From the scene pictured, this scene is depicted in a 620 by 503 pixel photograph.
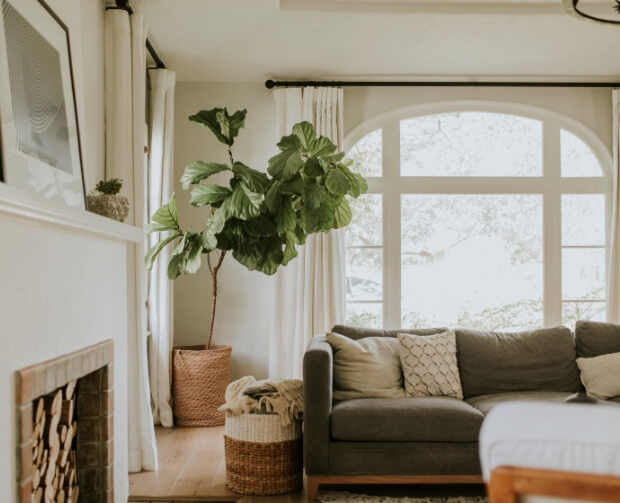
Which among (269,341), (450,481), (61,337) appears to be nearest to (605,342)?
(450,481)

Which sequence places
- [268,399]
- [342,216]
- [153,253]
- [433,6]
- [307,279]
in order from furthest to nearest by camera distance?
[307,279] < [342,216] < [153,253] < [433,6] < [268,399]

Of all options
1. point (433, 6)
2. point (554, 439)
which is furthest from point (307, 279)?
point (554, 439)

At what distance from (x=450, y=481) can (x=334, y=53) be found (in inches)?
118

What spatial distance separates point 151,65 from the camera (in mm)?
4988

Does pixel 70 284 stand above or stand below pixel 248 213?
below

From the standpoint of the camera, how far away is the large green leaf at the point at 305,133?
446cm

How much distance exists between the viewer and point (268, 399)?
11.5 feet

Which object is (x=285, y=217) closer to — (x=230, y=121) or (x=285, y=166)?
(x=285, y=166)

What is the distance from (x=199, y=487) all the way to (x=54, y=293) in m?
1.70

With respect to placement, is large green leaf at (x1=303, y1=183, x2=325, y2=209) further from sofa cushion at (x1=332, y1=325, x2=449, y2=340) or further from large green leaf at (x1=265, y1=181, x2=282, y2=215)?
sofa cushion at (x1=332, y1=325, x2=449, y2=340)

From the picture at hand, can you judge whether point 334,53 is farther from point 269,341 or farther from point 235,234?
point 269,341

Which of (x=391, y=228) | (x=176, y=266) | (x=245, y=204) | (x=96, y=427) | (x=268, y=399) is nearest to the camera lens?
(x=96, y=427)

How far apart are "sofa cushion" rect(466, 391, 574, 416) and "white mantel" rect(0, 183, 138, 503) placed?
1.85m

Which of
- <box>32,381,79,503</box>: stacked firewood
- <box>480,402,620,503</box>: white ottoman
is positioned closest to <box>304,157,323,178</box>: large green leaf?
<box>32,381,79,503</box>: stacked firewood
